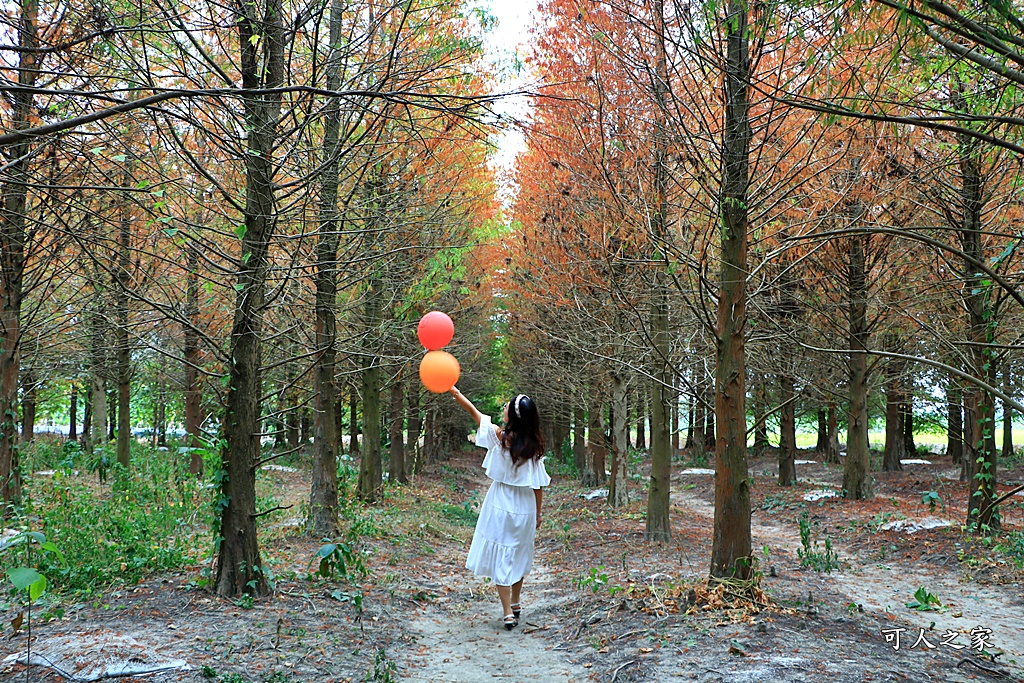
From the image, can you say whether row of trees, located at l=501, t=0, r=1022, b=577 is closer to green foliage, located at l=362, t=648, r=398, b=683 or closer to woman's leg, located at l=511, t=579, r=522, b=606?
woman's leg, located at l=511, t=579, r=522, b=606

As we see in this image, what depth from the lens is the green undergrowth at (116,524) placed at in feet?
20.8

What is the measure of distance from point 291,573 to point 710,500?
521 inches

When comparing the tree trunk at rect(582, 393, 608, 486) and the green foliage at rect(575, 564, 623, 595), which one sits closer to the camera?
the green foliage at rect(575, 564, 623, 595)

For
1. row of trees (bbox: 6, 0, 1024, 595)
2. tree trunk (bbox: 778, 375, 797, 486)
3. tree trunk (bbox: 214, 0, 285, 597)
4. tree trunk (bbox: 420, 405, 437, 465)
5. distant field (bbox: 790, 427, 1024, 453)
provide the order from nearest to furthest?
row of trees (bbox: 6, 0, 1024, 595), tree trunk (bbox: 214, 0, 285, 597), tree trunk (bbox: 778, 375, 797, 486), tree trunk (bbox: 420, 405, 437, 465), distant field (bbox: 790, 427, 1024, 453)

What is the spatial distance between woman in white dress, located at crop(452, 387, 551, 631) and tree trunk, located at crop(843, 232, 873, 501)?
8.62 metres

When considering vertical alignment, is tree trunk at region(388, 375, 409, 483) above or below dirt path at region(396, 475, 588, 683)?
above

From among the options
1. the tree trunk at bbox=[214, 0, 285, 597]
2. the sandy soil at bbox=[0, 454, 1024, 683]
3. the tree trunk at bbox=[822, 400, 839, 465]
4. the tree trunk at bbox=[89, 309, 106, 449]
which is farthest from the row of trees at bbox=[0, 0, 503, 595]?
the tree trunk at bbox=[822, 400, 839, 465]

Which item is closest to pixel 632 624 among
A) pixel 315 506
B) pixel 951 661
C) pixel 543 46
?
pixel 951 661

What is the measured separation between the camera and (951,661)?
4660 mm

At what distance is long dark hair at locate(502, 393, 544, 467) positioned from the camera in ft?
20.4

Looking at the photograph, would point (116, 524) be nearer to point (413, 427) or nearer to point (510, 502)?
point (510, 502)

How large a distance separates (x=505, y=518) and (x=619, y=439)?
24.4ft

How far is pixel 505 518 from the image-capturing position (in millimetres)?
6312

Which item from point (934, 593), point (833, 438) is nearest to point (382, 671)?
point (934, 593)
